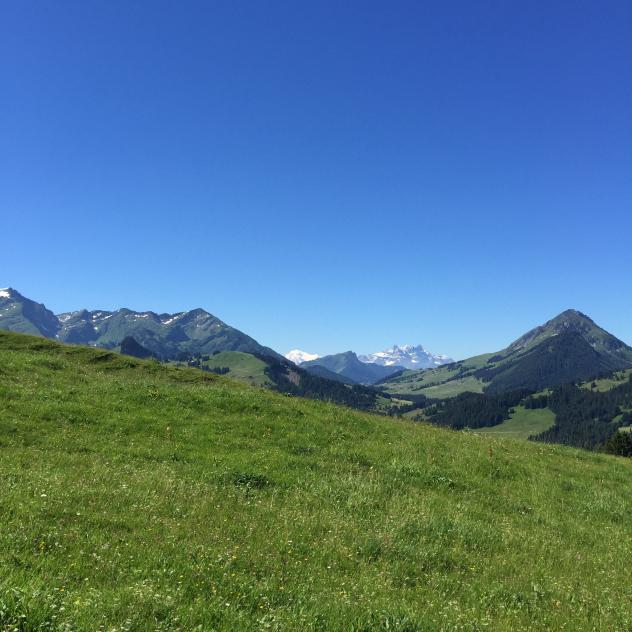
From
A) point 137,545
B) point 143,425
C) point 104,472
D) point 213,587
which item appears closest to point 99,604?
point 213,587

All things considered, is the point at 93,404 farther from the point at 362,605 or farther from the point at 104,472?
the point at 362,605

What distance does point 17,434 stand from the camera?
17734 millimetres

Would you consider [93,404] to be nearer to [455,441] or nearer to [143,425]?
[143,425]

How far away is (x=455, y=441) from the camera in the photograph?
27703 millimetres

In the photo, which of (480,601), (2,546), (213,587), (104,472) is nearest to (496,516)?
(480,601)

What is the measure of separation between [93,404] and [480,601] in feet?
65.7

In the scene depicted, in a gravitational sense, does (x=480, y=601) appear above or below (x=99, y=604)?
below

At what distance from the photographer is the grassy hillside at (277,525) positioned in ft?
26.0

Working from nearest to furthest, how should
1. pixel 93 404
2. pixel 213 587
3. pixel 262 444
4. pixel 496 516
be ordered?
pixel 213 587 < pixel 496 516 < pixel 262 444 < pixel 93 404

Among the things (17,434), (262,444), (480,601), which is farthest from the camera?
(262,444)

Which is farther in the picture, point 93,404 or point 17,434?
point 93,404

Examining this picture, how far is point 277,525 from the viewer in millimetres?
12133

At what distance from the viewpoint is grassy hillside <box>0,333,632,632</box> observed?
7934mm

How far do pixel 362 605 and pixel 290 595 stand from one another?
52.5 inches
